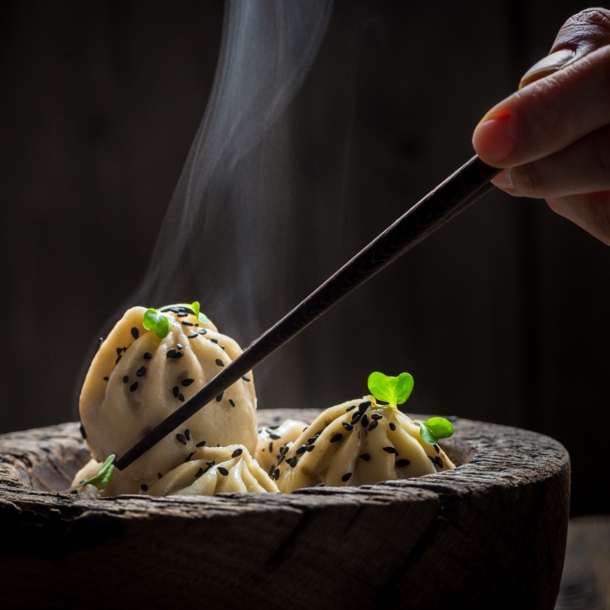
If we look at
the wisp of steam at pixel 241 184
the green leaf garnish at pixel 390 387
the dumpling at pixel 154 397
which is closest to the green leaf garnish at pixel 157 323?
the dumpling at pixel 154 397

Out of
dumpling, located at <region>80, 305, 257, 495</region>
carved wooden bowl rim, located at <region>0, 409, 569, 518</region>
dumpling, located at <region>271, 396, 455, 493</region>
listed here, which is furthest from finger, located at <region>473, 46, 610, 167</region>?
dumpling, located at <region>80, 305, 257, 495</region>

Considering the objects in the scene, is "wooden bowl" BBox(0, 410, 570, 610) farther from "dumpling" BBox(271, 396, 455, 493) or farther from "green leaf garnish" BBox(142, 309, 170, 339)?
"green leaf garnish" BBox(142, 309, 170, 339)

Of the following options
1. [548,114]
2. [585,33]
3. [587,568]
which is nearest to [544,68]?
[548,114]

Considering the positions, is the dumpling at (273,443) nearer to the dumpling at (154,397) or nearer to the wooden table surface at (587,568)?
the dumpling at (154,397)

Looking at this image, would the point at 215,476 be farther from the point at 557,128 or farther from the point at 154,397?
the point at 557,128

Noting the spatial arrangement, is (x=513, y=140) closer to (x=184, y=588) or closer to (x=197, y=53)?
(x=184, y=588)

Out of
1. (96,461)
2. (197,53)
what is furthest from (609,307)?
(96,461)

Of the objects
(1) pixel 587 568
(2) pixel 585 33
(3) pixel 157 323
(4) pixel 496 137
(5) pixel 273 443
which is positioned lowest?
(1) pixel 587 568
